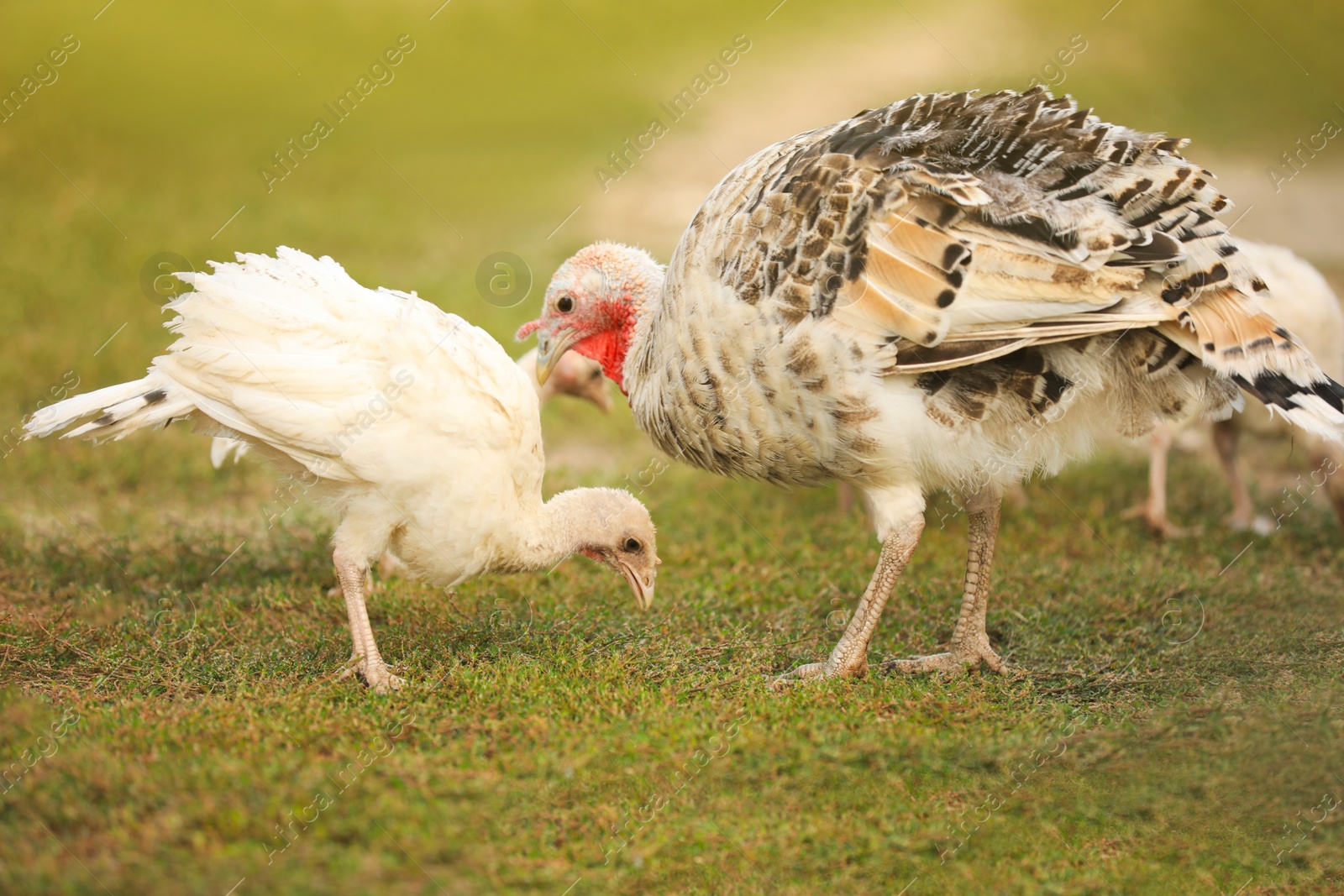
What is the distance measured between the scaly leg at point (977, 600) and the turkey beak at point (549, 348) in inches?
91.4

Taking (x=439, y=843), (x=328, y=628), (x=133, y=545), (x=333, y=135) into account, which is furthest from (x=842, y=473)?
(x=333, y=135)

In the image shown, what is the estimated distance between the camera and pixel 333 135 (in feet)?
59.3

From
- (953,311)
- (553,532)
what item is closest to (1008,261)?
(953,311)

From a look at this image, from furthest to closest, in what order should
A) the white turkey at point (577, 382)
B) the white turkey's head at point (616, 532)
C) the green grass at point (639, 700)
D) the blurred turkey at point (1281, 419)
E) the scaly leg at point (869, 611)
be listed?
1. the white turkey at point (577, 382)
2. the blurred turkey at point (1281, 419)
3. the white turkey's head at point (616, 532)
4. the scaly leg at point (869, 611)
5. the green grass at point (639, 700)

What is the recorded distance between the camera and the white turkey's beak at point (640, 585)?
18.9 ft

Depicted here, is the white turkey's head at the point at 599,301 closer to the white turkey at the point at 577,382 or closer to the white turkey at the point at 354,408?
the white turkey at the point at 354,408

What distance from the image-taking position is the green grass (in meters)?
3.82

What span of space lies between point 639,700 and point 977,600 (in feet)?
6.17

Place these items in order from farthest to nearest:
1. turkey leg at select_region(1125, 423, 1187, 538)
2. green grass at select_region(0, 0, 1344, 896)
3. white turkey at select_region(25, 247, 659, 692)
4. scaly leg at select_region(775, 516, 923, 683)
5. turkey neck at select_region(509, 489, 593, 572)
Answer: turkey leg at select_region(1125, 423, 1187, 538)
turkey neck at select_region(509, 489, 593, 572)
scaly leg at select_region(775, 516, 923, 683)
white turkey at select_region(25, 247, 659, 692)
green grass at select_region(0, 0, 1344, 896)

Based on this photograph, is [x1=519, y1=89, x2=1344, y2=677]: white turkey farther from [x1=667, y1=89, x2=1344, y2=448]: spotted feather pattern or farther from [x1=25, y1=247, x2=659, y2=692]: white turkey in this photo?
[x1=25, y1=247, x2=659, y2=692]: white turkey

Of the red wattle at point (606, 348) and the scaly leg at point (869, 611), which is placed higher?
the red wattle at point (606, 348)

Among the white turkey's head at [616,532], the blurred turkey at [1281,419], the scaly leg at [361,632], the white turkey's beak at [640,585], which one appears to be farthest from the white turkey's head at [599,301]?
the blurred turkey at [1281,419]

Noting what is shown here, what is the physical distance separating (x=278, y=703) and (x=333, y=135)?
15281 millimetres

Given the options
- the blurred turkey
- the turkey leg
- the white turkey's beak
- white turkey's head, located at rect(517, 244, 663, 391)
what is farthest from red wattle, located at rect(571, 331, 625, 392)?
the turkey leg
